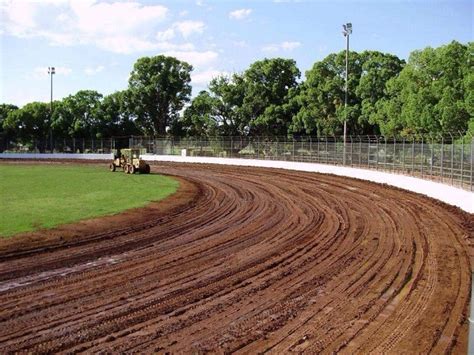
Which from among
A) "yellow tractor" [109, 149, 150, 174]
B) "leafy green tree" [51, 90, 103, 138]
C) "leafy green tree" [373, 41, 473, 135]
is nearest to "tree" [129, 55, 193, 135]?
"leafy green tree" [51, 90, 103, 138]

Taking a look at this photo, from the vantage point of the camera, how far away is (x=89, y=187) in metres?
28.0

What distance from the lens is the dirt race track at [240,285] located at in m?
7.22

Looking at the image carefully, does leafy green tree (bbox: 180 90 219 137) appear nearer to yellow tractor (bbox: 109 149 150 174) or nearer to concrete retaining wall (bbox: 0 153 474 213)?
concrete retaining wall (bbox: 0 153 474 213)

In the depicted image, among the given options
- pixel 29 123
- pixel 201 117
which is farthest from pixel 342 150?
pixel 29 123

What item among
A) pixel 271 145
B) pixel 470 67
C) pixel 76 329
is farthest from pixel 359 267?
pixel 271 145

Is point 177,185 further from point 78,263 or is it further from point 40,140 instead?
point 40,140

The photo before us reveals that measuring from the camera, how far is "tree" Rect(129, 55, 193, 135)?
86125 millimetres

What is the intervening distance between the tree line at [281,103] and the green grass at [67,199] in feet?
69.7

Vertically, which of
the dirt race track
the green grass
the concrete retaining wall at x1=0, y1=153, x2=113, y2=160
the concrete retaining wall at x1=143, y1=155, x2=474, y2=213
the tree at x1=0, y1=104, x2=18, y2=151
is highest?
the tree at x1=0, y1=104, x2=18, y2=151

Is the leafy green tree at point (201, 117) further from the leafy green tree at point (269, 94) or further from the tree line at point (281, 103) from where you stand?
the leafy green tree at point (269, 94)

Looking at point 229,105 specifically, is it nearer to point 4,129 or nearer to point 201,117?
point 201,117

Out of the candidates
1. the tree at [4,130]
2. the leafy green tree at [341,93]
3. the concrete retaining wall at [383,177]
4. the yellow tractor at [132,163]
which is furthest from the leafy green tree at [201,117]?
the yellow tractor at [132,163]

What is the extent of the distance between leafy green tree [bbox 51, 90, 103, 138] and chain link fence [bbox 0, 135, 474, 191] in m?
2.54

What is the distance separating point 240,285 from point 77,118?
81710 mm
